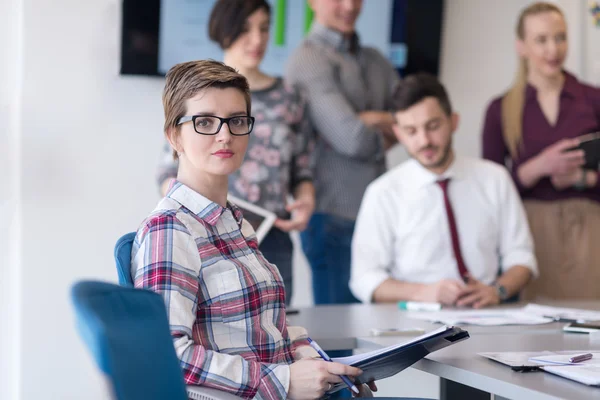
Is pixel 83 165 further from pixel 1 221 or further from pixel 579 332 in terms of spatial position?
pixel 579 332

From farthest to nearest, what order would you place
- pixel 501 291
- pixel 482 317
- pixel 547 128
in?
pixel 547 128, pixel 501 291, pixel 482 317

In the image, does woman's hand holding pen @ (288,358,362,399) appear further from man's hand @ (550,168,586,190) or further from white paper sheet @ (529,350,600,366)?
man's hand @ (550,168,586,190)

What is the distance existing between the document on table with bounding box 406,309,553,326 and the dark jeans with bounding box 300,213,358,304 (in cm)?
101

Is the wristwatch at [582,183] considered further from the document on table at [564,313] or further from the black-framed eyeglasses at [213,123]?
the black-framed eyeglasses at [213,123]

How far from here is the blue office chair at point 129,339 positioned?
994 millimetres

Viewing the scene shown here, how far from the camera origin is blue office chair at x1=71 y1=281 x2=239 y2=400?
0.99 metres

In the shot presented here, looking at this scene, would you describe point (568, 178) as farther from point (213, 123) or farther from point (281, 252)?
point (213, 123)

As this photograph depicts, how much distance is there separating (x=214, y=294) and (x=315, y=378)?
233mm

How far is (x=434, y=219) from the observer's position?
2840 mm

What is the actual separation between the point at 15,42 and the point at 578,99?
7.95 ft

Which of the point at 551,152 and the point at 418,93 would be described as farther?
the point at 551,152

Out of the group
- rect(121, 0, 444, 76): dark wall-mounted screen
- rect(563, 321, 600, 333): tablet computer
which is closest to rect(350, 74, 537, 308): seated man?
rect(563, 321, 600, 333): tablet computer

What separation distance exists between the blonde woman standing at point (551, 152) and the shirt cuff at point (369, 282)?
3.38ft

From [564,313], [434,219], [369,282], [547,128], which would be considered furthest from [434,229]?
[547,128]
